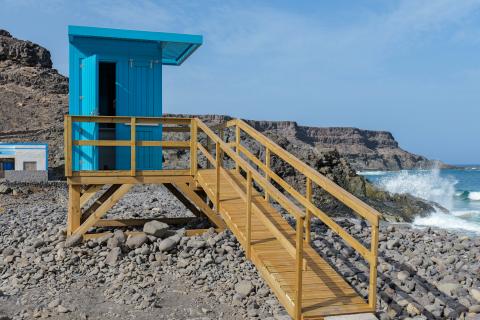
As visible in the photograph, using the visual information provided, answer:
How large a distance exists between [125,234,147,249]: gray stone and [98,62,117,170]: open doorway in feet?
6.26

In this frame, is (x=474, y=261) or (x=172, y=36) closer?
(x=474, y=261)

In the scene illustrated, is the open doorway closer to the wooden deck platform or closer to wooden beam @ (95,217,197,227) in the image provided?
wooden beam @ (95,217,197,227)

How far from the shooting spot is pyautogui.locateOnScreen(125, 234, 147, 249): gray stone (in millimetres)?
8391

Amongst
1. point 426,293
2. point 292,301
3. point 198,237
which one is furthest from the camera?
point 198,237

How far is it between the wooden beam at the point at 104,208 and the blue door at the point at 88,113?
2.78ft

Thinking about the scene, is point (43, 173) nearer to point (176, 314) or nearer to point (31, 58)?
point (176, 314)

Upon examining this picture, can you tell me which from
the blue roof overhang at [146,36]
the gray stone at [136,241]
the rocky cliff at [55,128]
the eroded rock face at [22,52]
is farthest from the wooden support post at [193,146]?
the eroded rock face at [22,52]

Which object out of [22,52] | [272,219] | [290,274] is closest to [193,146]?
[272,219]

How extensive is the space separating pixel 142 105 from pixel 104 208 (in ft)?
7.16

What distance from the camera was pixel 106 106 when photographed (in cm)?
1133

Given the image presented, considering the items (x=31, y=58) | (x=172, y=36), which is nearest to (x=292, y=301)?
(x=172, y=36)

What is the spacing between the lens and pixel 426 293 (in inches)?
273

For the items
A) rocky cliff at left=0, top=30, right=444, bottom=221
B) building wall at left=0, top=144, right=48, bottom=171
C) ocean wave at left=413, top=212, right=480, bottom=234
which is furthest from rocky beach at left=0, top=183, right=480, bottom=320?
ocean wave at left=413, top=212, right=480, bottom=234

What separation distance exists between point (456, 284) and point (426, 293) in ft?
1.72
